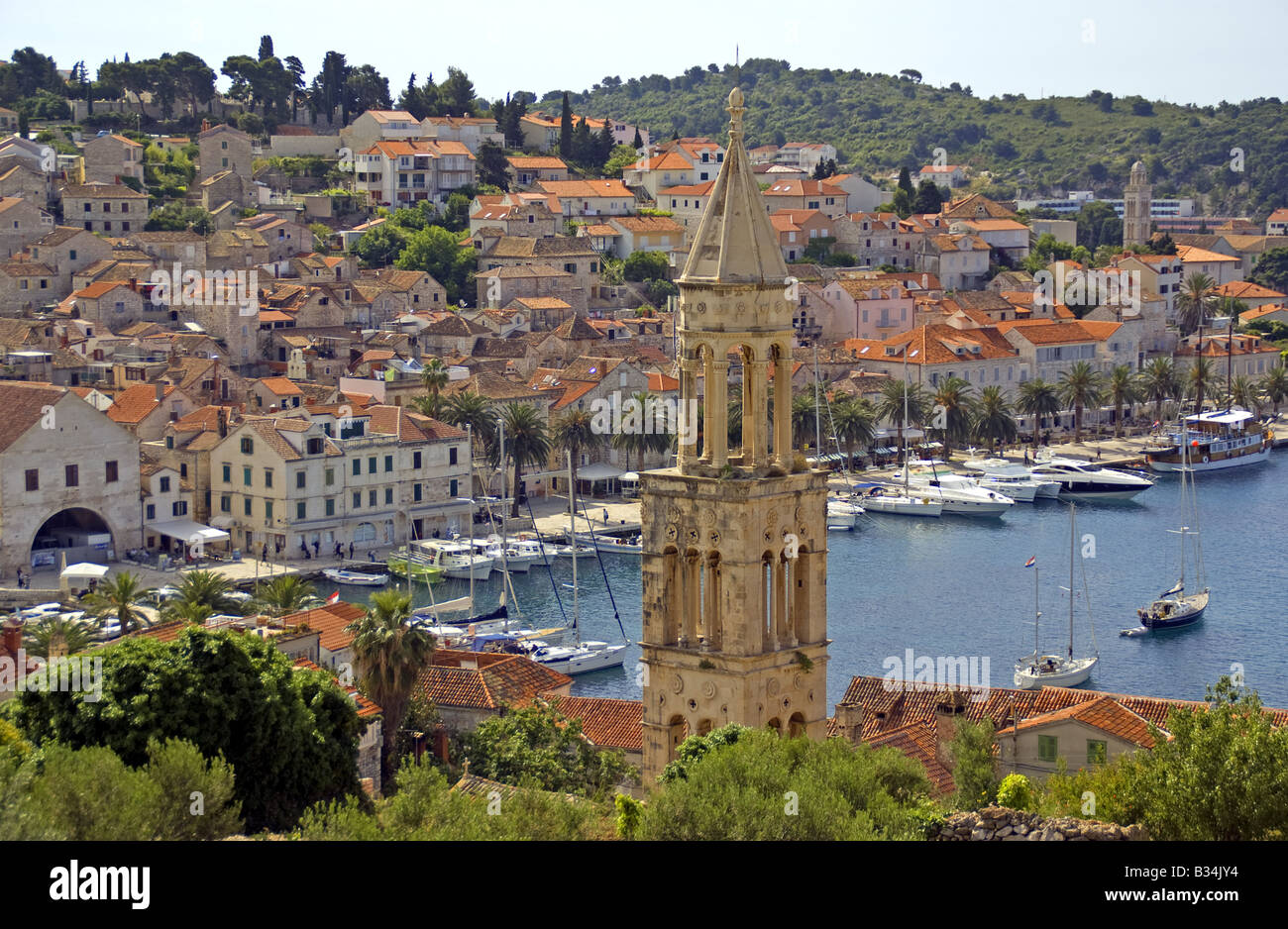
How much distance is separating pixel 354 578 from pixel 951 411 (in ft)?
117

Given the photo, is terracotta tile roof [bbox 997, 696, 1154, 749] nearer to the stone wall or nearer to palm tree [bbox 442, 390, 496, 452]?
the stone wall

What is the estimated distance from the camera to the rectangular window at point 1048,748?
34.0 meters

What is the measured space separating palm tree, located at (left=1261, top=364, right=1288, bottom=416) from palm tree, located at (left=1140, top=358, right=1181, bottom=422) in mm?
5829

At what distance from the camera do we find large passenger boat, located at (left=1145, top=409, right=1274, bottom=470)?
3793 inches

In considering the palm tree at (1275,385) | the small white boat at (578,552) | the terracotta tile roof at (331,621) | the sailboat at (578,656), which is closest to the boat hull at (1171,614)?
the sailboat at (578,656)

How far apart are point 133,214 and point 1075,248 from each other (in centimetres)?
6333

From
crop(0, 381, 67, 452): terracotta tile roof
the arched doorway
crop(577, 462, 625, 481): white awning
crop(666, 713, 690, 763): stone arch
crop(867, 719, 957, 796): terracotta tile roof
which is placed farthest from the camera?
crop(577, 462, 625, 481): white awning

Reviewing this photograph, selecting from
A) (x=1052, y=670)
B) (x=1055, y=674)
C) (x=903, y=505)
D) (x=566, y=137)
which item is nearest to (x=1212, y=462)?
(x=903, y=505)

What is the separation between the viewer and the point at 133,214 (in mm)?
107062

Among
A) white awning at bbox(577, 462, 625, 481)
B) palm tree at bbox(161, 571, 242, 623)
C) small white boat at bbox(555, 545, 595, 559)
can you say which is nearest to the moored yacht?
white awning at bbox(577, 462, 625, 481)

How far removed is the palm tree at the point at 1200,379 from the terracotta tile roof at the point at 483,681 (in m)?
66.5

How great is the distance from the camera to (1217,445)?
324 ft

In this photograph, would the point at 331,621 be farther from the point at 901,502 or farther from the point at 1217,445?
the point at 1217,445
